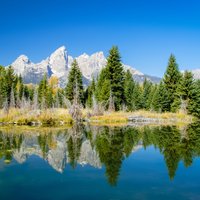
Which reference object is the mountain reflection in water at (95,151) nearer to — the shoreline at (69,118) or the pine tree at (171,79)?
the shoreline at (69,118)

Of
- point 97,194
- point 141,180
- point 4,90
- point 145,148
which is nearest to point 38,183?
point 97,194

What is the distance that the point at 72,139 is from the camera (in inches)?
888

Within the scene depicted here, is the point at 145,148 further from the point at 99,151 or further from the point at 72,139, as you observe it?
the point at 72,139

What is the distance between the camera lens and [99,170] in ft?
42.5

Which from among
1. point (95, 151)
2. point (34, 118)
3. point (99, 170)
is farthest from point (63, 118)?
point (99, 170)

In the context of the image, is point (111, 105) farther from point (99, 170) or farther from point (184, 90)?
point (99, 170)

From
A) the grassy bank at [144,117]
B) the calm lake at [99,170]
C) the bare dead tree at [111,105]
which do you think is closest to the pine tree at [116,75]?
the bare dead tree at [111,105]

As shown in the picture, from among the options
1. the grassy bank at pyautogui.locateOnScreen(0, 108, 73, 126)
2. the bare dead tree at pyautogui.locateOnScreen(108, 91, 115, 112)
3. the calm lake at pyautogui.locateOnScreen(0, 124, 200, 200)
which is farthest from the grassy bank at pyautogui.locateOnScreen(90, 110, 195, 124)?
the calm lake at pyautogui.locateOnScreen(0, 124, 200, 200)

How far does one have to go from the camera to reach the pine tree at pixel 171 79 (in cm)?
5777

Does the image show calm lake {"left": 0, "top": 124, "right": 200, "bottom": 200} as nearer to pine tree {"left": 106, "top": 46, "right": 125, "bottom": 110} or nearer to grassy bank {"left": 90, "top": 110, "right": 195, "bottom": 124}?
grassy bank {"left": 90, "top": 110, "right": 195, "bottom": 124}

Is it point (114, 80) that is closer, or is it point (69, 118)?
point (69, 118)

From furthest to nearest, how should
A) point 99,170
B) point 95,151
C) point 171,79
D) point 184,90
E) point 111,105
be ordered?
point 171,79, point 184,90, point 111,105, point 95,151, point 99,170

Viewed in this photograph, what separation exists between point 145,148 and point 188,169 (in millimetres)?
5879

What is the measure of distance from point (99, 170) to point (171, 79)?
48.4 meters
